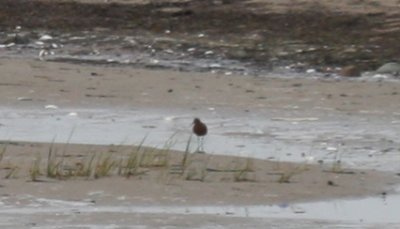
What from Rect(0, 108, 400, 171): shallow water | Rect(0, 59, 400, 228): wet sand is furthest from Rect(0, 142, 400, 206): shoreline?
Rect(0, 108, 400, 171): shallow water

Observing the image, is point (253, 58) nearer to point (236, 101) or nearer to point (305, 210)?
point (236, 101)

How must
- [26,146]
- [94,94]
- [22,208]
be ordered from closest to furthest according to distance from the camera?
[22,208], [26,146], [94,94]

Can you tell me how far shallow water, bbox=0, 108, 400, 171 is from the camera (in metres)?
11.6

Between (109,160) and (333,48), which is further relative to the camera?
(333,48)

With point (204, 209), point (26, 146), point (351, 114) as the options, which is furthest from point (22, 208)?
point (351, 114)

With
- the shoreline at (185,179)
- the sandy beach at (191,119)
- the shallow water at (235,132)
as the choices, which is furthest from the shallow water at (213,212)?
the shallow water at (235,132)

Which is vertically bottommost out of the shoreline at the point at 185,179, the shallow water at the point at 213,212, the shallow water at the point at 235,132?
the shallow water at the point at 213,212

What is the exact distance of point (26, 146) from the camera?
36.9 ft

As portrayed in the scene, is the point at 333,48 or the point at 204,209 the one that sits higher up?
the point at 333,48

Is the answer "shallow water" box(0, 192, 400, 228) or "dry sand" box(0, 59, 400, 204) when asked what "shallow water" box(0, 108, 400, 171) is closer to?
"dry sand" box(0, 59, 400, 204)

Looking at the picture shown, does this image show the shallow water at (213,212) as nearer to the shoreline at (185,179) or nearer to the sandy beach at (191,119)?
the sandy beach at (191,119)

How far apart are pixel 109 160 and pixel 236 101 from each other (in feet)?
13.5

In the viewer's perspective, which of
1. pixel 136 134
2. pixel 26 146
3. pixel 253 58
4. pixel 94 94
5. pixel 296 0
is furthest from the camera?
pixel 296 0

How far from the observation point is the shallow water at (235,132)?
11.6 metres
